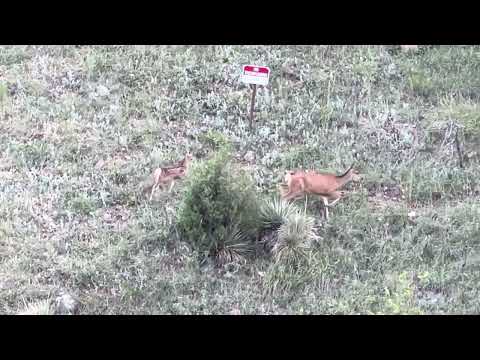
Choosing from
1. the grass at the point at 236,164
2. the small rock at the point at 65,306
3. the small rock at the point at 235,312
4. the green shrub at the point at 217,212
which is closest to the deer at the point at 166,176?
the grass at the point at 236,164

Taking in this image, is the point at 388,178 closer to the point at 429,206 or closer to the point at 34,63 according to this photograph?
the point at 429,206

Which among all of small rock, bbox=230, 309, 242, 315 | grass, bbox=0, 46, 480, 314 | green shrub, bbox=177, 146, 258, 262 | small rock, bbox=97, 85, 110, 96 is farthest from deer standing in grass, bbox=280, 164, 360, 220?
small rock, bbox=97, 85, 110, 96

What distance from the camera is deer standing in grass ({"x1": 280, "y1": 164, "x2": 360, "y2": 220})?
28.5ft

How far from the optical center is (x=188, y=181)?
8.55 m

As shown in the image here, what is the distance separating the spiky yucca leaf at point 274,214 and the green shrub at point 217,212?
0.37ft

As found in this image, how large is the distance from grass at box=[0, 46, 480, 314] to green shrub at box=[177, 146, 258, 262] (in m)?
0.23

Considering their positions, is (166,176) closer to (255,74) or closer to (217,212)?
(217,212)

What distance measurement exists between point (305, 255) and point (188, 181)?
5.40 ft

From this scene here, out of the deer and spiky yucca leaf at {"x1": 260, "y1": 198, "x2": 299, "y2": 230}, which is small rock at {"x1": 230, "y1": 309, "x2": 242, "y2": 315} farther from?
the deer

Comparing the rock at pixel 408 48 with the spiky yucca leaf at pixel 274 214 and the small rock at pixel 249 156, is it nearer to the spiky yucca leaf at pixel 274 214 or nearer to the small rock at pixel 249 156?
the small rock at pixel 249 156

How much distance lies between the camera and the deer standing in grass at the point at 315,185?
8688mm

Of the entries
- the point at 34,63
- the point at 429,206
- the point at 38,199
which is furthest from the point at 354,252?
the point at 34,63

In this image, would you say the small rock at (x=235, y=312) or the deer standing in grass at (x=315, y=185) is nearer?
the small rock at (x=235, y=312)
